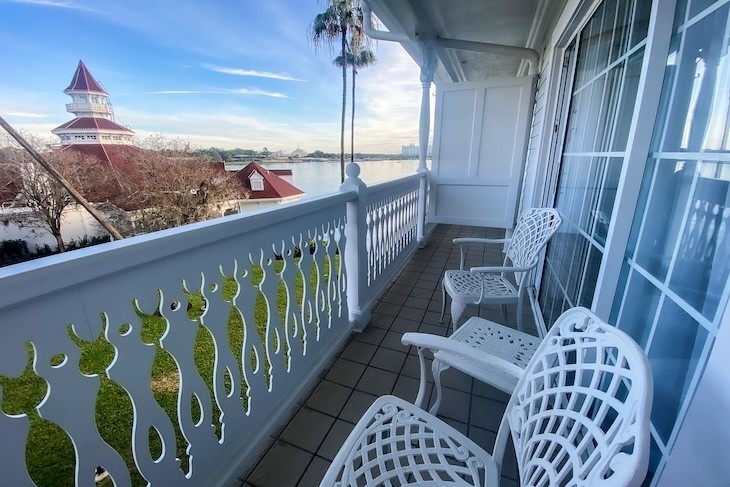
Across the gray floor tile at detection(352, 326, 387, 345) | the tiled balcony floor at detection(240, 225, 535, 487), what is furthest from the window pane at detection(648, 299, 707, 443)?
the gray floor tile at detection(352, 326, 387, 345)

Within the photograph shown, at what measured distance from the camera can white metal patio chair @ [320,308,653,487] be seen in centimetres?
50

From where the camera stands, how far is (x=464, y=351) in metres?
0.98

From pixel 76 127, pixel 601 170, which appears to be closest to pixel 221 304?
pixel 601 170

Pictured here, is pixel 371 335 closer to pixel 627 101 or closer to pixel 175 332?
pixel 175 332

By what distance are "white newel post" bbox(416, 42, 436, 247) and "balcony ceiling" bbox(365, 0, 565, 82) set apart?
0.20 m

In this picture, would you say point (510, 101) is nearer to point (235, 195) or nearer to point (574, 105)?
point (574, 105)

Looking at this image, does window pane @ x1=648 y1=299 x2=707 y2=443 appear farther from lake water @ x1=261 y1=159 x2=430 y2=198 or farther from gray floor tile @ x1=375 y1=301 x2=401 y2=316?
lake water @ x1=261 y1=159 x2=430 y2=198

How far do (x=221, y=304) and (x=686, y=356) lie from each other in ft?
4.42

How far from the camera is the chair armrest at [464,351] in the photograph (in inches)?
37.2

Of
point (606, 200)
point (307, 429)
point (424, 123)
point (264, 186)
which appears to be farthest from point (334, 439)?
point (264, 186)

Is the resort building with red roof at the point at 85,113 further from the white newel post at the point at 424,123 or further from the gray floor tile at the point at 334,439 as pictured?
the white newel post at the point at 424,123

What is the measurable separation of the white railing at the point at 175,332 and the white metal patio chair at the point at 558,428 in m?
0.58

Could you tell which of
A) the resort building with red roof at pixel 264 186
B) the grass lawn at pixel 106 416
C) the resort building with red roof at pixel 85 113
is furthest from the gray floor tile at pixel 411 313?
the resort building with red roof at pixel 264 186

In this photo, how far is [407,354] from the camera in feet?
6.44
